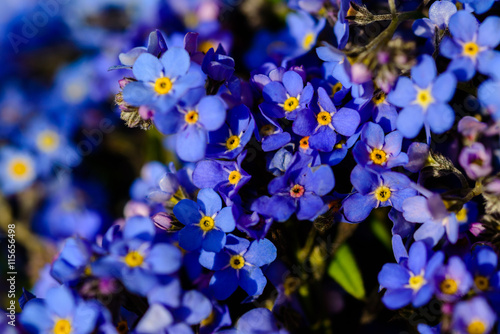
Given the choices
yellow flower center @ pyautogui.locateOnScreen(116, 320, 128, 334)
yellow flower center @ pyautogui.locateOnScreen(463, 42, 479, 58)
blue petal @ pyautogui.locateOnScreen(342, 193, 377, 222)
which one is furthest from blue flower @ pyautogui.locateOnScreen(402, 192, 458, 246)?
yellow flower center @ pyautogui.locateOnScreen(116, 320, 128, 334)

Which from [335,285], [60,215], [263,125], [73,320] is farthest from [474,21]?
[60,215]

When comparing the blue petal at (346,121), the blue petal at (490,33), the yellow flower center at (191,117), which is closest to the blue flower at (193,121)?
the yellow flower center at (191,117)

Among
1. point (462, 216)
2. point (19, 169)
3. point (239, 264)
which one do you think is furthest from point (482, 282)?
point (19, 169)

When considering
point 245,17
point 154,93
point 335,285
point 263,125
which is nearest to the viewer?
point 154,93

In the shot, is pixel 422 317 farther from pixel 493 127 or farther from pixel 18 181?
pixel 18 181

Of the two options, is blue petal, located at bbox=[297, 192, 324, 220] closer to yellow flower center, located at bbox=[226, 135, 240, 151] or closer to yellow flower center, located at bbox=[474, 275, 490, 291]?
yellow flower center, located at bbox=[226, 135, 240, 151]

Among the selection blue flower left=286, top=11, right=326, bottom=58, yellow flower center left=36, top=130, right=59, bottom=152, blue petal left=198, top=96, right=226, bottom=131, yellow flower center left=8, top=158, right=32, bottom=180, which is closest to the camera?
blue petal left=198, top=96, right=226, bottom=131
